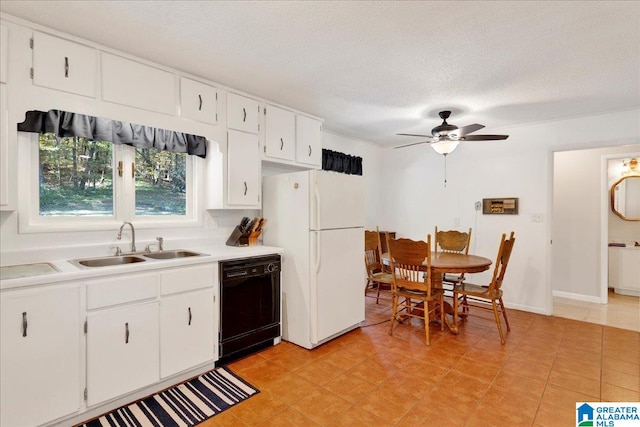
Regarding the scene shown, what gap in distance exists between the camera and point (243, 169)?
3.11m

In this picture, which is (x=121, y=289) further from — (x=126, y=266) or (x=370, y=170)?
(x=370, y=170)

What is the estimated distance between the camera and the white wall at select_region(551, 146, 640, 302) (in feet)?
15.1

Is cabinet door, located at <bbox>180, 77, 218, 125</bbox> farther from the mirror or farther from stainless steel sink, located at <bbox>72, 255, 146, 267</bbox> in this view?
the mirror

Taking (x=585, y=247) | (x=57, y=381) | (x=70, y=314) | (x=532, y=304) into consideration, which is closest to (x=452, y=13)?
(x=70, y=314)

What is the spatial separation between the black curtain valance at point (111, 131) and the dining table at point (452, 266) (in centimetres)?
256

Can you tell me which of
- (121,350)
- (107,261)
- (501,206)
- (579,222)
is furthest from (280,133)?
(579,222)

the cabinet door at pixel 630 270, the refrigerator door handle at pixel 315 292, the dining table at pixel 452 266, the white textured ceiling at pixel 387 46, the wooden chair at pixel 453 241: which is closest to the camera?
the white textured ceiling at pixel 387 46

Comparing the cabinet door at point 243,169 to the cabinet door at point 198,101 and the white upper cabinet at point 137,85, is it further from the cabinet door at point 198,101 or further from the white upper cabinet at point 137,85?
the white upper cabinet at point 137,85

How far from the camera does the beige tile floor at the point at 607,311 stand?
147 inches

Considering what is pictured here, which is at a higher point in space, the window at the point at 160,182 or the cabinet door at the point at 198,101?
the cabinet door at the point at 198,101

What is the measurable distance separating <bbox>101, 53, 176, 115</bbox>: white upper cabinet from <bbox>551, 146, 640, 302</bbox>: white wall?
17.1 feet

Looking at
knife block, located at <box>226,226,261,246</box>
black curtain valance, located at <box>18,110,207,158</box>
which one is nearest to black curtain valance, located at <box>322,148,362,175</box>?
knife block, located at <box>226,226,261,246</box>

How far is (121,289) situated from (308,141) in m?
2.50

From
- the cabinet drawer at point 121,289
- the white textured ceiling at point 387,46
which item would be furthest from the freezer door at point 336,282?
the white textured ceiling at point 387,46
